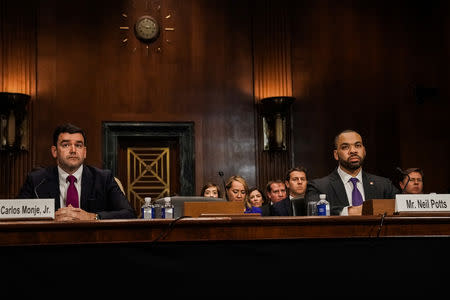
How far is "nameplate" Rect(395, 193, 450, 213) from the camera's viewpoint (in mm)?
2768

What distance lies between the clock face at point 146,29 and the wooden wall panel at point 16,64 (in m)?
1.23

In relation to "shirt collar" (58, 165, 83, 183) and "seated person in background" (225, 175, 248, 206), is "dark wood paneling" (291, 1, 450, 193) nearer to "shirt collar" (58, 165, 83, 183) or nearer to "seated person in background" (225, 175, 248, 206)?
"seated person in background" (225, 175, 248, 206)

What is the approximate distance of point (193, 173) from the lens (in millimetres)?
7598

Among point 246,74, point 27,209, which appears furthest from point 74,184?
point 246,74

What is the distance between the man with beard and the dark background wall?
126 inches

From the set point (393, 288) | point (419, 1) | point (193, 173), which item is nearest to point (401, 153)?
point (419, 1)

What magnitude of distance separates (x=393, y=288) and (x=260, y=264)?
0.58m

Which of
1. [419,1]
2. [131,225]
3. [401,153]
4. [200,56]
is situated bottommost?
[131,225]

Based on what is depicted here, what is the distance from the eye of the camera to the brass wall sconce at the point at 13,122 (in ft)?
23.0

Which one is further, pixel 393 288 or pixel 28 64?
pixel 28 64

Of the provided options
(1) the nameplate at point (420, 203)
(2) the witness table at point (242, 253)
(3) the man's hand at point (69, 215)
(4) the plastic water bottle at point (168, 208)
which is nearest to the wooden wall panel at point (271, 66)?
(4) the plastic water bottle at point (168, 208)

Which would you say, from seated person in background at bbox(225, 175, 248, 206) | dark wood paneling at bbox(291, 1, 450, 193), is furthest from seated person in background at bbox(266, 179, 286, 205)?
dark wood paneling at bbox(291, 1, 450, 193)

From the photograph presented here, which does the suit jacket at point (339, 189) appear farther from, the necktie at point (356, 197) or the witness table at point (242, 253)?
the witness table at point (242, 253)

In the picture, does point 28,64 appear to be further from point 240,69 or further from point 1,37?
point 240,69
